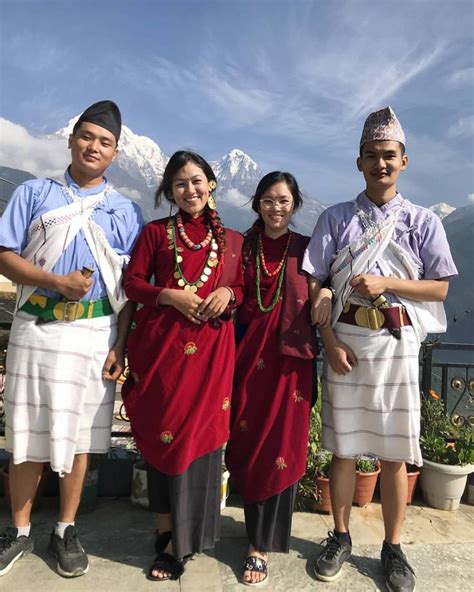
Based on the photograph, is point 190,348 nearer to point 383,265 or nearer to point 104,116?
point 383,265

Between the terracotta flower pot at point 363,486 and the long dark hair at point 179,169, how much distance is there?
6.07 ft

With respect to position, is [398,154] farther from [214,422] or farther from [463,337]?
[463,337]

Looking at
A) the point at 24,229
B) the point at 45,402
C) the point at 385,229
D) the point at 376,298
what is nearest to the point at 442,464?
the point at 376,298

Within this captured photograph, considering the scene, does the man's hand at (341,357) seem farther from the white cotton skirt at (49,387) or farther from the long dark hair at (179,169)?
the white cotton skirt at (49,387)

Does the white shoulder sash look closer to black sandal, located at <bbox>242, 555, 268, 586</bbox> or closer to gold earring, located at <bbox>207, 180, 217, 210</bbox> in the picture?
gold earring, located at <bbox>207, 180, 217, 210</bbox>

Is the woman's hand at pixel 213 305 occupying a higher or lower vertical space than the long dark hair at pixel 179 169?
lower

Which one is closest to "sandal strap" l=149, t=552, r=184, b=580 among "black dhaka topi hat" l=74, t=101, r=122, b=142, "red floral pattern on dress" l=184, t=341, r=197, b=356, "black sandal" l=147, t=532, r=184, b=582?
"black sandal" l=147, t=532, r=184, b=582

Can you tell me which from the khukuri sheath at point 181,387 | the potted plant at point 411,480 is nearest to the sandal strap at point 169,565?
the khukuri sheath at point 181,387

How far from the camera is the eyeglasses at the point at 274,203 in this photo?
2431 millimetres

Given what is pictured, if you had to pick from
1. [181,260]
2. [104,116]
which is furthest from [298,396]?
[104,116]

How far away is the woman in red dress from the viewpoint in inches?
87.6

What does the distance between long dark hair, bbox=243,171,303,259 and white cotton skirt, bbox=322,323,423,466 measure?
0.65 meters

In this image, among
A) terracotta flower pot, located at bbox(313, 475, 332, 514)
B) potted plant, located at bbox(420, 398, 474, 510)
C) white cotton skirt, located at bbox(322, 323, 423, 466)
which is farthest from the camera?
potted plant, located at bbox(420, 398, 474, 510)

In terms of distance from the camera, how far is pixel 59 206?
2.33 m
